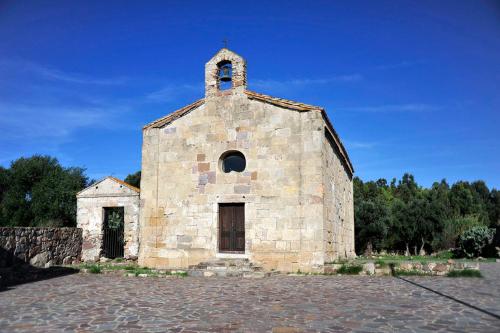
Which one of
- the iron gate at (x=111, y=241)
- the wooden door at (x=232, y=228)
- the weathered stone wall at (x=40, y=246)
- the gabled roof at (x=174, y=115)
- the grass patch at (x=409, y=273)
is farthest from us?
the iron gate at (x=111, y=241)

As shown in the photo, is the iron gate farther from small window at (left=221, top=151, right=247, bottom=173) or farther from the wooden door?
small window at (left=221, top=151, right=247, bottom=173)

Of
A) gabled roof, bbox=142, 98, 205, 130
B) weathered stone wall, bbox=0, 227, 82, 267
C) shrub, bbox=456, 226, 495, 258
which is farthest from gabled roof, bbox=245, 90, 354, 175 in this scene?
shrub, bbox=456, 226, 495, 258

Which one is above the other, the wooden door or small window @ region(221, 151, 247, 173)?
small window @ region(221, 151, 247, 173)

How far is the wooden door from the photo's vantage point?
13867 millimetres

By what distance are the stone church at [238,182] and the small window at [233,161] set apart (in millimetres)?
37

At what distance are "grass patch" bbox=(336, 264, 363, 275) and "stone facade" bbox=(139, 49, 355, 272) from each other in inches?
22.9

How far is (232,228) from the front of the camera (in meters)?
14.0

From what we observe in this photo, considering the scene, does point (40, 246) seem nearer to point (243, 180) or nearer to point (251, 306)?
point (243, 180)

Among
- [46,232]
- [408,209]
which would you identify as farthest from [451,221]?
[46,232]

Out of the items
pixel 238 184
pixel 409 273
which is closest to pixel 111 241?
pixel 238 184

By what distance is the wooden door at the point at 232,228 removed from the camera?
13867 millimetres

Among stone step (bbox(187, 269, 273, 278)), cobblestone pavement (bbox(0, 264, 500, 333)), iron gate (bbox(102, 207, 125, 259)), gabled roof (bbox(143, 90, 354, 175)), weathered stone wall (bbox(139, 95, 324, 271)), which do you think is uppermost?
gabled roof (bbox(143, 90, 354, 175))

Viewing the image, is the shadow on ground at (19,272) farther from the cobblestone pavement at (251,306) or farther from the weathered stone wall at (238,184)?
the weathered stone wall at (238,184)

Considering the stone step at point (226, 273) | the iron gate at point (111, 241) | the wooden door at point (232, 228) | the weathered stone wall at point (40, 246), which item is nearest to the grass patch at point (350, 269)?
the stone step at point (226, 273)
